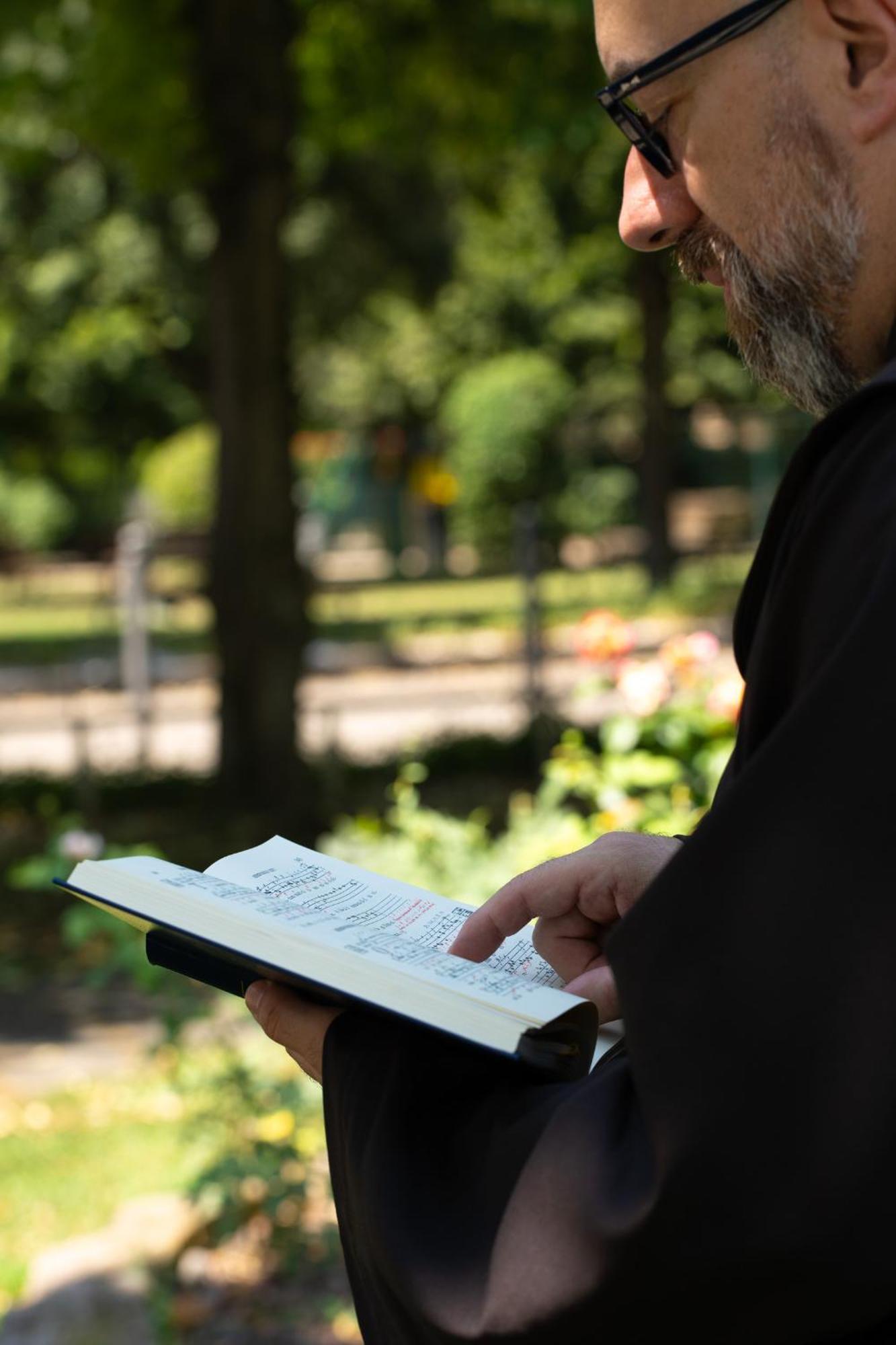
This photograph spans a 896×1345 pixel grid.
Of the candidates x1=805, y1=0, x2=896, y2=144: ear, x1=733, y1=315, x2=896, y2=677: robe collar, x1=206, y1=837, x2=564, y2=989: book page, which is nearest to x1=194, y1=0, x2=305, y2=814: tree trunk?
x1=206, y1=837, x2=564, y2=989: book page

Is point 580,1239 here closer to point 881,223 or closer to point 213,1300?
point 881,223

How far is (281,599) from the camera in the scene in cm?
903

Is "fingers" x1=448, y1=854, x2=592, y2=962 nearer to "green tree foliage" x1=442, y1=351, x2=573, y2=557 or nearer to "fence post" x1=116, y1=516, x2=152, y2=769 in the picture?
"fence post" x1=116, y1=516, x2=152, y2=769

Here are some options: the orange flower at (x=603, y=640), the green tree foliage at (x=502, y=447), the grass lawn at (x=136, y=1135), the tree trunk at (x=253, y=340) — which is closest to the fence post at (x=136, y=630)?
the tree trunk at (x=253, y=340)

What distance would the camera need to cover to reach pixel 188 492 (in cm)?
3234

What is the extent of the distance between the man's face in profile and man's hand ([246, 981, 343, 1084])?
1.98ft

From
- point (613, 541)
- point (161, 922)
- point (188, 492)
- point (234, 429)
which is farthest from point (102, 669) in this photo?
point (188, 492)

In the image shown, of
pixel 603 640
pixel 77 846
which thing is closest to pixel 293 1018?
pixel 77 846

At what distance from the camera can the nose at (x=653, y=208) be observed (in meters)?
1.31

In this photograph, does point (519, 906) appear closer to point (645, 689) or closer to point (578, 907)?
point (578, 907)

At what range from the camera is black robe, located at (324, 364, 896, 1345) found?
0.98m

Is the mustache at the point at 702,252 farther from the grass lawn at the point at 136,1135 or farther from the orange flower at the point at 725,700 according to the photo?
the orange flower at the point at 725,700

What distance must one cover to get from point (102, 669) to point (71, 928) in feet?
27.0

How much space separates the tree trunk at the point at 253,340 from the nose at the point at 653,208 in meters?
7.66
